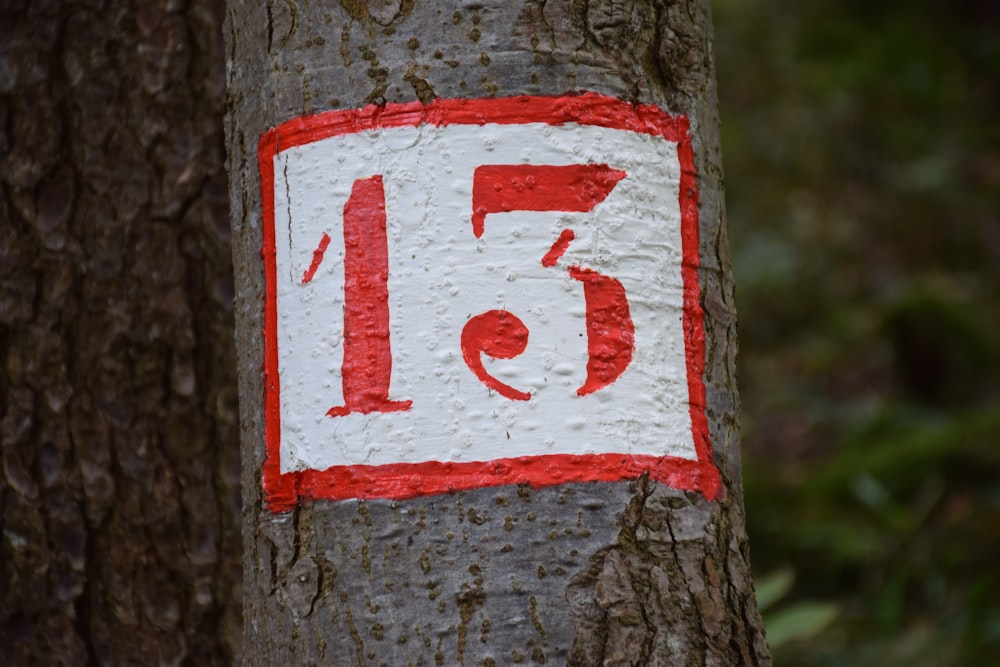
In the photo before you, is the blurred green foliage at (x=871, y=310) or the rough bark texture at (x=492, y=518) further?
the blurred green foliage at (x=871, y=310)

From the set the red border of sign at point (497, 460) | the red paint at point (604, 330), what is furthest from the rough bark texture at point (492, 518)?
the red paint at point (604, 330)

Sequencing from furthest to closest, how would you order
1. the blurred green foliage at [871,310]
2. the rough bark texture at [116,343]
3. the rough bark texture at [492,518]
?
1. the blurred green foliage at [871,310]
2. the rough bark texture at [116,343]
3. the rough bark texture at [492,518]

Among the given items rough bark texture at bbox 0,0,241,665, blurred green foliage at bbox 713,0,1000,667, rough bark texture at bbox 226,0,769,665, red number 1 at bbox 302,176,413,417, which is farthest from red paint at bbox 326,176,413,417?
blurred green foliage at bbox 713,0,1000,667

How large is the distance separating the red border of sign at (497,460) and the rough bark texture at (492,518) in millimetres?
14

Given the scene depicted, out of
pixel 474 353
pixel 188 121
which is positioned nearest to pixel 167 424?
pixel 188 121

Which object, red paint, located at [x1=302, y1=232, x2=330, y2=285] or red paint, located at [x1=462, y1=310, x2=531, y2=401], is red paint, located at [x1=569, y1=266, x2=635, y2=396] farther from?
red paint, located at [x1=302, y1=232, x2=330, y2=285]

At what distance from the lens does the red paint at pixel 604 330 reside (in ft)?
3.63

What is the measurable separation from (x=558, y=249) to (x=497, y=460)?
226 mm

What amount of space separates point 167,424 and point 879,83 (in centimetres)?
627

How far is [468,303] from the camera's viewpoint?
42.8 inches

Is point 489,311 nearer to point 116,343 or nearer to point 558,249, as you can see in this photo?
point 558,249

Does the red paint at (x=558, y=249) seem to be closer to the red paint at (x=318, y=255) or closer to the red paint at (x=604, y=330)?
the red paint at (x=604, y=330)

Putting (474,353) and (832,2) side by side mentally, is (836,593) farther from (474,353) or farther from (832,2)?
(832,2)

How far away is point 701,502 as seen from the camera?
46.0 inches
